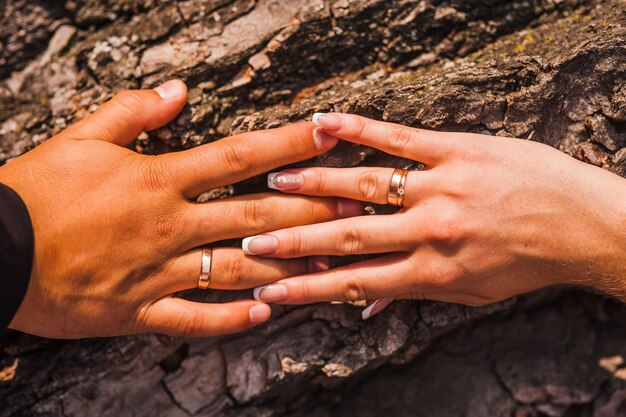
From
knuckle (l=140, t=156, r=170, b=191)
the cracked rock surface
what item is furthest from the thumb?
knuckle (l=140, t=156, r=170, b=191)

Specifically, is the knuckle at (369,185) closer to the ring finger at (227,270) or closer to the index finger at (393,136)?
the index finger at (393,136)

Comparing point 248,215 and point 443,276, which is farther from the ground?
point 248,215

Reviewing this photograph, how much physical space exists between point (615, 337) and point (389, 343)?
129cm

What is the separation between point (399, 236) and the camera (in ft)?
7.29

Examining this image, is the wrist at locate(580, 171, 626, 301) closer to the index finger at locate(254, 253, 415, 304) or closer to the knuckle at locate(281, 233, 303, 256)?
the index finger at locate(254, 253, 415, 304)

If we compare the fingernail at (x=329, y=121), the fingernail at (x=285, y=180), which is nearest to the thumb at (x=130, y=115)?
the fingernail at (x=285, y=180)

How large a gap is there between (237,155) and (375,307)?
0.98m

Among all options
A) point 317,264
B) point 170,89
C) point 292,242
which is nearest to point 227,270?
point 292,242

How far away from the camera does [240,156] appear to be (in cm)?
218

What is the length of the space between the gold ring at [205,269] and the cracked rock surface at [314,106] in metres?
0.24

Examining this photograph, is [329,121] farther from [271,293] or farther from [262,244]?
[271,293]

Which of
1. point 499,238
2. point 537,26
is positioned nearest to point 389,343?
point 499,238

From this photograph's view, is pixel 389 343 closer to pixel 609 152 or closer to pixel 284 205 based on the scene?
pixel 284 205

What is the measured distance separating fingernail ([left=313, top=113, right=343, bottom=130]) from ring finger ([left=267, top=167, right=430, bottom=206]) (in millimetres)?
194
